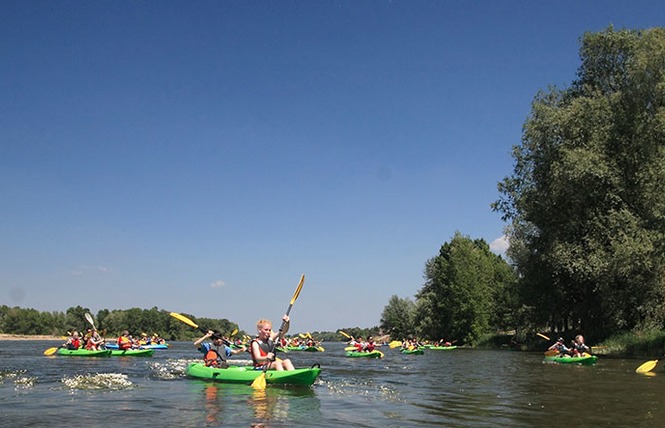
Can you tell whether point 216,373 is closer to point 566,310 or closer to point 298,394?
point 298,394

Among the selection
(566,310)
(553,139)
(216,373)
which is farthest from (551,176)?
(216,373)

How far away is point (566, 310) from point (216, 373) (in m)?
28.5

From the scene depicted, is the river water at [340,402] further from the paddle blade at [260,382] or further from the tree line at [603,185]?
the tree line at [603,185]

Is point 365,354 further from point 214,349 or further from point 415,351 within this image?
point 214,349

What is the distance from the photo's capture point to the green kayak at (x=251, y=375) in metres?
12.9

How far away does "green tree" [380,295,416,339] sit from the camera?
88.6 meters

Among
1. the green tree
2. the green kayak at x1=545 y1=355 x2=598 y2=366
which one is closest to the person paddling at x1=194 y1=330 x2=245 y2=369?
the green kayak at x1=545 y1=355 x2=598 y2=366

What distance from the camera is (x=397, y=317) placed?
93500mm

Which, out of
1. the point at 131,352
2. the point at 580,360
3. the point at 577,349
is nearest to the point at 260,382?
the point at 580,360

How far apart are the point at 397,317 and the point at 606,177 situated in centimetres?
6785

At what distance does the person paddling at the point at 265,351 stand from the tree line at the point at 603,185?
659 inches

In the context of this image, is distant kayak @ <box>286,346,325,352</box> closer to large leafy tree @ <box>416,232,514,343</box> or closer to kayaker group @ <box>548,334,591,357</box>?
large leafy tree @ <box>416,232,514,343</box>

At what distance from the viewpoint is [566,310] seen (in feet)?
123

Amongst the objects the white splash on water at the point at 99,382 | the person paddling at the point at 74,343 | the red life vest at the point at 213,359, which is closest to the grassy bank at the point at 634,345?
the red life vest at the point at 213,359
